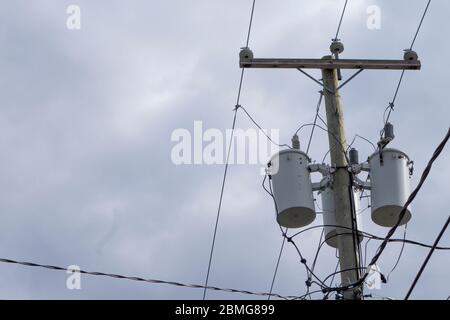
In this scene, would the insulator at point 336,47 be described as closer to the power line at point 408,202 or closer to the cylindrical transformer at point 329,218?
the cylindrical transformer at point 329,218

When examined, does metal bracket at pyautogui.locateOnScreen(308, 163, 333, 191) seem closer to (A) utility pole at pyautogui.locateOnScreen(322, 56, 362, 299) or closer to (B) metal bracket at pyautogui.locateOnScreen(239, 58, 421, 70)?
(A) utility pole at pyautogui.locateOnScreen(322, 56, 362, 299)

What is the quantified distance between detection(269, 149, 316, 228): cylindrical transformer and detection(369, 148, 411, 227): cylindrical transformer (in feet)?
2.41

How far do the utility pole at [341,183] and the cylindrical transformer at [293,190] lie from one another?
Result: 1.00 feet

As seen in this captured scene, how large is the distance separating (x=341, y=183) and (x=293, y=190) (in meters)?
0.52

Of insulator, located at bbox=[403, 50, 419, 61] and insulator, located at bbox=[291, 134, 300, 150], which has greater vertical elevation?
insulator, located at bbox=[403, 50, 419, 61]

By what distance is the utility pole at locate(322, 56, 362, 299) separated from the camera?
1216 centimetres

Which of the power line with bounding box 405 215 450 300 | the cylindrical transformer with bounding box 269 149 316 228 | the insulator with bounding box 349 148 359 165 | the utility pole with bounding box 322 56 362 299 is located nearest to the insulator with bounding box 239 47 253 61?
the utility pole with bounding box 322 56 362 299

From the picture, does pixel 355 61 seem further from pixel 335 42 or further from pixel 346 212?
pixel 346 212

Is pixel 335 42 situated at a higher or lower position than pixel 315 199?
higher

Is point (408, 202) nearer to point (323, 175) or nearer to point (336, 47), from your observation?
point (323, 175)
